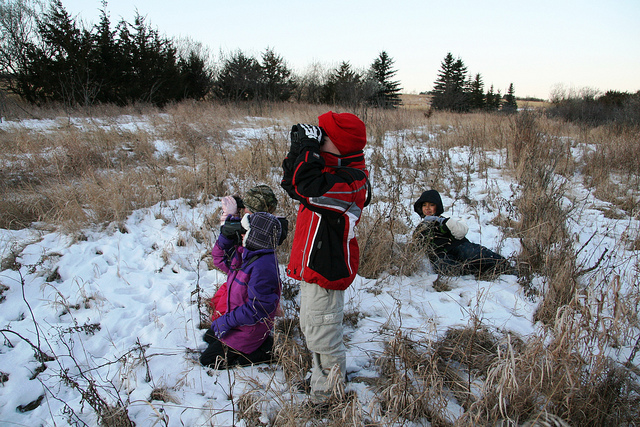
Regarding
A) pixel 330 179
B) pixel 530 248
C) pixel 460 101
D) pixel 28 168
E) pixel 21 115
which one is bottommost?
pixel 530 248

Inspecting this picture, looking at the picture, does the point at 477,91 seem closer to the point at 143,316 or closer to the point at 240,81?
the point at 240,81

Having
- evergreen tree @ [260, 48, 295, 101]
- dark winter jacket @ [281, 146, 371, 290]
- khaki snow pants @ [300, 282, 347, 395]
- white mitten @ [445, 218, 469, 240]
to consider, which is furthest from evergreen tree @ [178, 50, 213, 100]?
khaki snow pants @ [300, 282, 347, 395]

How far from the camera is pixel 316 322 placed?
1720 millimetres

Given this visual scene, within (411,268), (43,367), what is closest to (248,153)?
(411,268)

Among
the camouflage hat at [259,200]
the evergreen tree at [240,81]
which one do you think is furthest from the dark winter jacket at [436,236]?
the evergreen tree at [240,81]

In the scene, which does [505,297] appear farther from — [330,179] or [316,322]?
[330,179]

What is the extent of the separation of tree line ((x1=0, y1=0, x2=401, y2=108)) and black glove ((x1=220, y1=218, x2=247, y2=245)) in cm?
753

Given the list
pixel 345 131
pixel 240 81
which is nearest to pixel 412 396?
pixel 345 131

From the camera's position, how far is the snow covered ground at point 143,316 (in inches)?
74.3

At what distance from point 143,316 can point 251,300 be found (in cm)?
118

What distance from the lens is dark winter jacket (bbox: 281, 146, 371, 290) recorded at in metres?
1.58

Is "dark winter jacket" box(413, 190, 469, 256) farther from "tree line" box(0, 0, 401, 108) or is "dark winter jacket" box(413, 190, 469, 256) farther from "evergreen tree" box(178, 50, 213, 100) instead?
"evergreen tree" box(178, 50, 213, 100)

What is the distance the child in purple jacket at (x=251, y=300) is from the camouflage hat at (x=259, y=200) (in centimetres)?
10

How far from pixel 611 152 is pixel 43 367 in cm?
926
